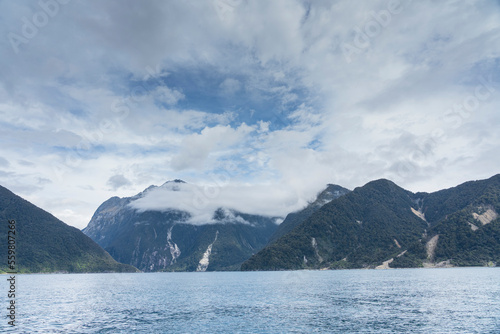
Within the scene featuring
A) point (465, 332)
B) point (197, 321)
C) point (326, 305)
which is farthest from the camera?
point (326, 305)

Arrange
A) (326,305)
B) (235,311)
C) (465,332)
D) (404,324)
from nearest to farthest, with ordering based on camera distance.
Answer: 1. (465,332)
2. (404,324)
3. (235,311)
4. (326,305)

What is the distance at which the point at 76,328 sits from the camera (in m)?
72.6


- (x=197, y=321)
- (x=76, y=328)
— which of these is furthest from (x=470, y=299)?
(x=76, y=328)

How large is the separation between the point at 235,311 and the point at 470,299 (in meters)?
77.1

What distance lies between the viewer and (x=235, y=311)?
9562 cm

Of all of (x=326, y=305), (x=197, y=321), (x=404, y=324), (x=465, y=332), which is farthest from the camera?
(x=326, y=305)

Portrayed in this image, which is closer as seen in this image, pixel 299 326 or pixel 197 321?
pixel 299 326

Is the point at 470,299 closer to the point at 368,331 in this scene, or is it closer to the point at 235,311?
the point at 368,331

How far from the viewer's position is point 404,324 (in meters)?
71.2

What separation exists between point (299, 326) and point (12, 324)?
65.2m

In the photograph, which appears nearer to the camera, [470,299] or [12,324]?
[12,324]

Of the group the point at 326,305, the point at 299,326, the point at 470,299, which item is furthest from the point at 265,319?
the point at 470,299

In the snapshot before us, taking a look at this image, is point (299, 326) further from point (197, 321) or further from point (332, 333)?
point (197, 321)

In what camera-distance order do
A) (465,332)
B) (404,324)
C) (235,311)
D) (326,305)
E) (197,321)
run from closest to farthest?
(465,332)
(404,324)
(197,321)
(235,311)
(326,305)
